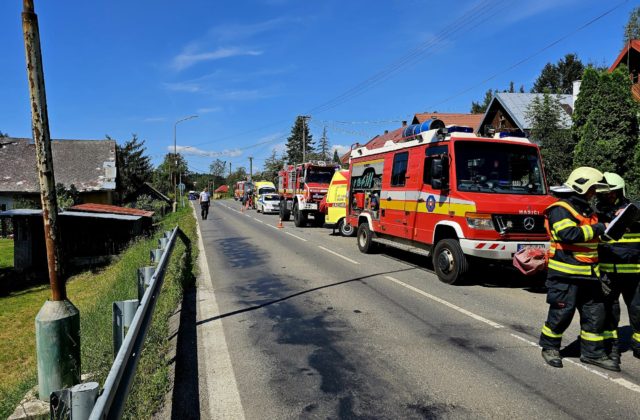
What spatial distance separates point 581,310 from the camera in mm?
4480

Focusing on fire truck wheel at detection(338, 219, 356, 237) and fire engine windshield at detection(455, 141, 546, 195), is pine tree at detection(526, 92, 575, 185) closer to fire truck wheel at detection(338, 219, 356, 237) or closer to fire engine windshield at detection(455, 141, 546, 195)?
fire truck wheel at detection(338, 219, 356, 237)

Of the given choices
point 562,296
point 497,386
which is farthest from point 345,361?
point 562,296

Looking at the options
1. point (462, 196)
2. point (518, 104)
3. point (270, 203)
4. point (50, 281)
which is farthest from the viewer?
point (270, 203)

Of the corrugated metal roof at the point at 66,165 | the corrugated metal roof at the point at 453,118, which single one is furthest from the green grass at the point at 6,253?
the corrugated metal roof at the point at 453,118

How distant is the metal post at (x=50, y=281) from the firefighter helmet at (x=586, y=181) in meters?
4.45

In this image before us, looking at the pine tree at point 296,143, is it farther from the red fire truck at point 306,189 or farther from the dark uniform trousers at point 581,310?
the dark uniform trousers at point 581,310

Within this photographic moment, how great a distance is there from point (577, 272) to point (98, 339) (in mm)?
4908

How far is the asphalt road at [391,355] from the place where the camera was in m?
3.70

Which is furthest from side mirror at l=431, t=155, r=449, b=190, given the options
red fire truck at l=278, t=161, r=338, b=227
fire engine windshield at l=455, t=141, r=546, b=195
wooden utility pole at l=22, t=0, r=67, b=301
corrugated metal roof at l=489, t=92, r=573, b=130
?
corrugated metal roof at l=489, t=92, r=573, b=130

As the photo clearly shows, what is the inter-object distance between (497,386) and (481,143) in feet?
17.7

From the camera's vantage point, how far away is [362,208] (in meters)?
12.7

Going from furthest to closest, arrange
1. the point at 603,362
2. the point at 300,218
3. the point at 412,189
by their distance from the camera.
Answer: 1. the point at 300,218
2. the point at 412,189
3. the point at 603,362

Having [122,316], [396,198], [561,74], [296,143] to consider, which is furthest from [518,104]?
[296,143]

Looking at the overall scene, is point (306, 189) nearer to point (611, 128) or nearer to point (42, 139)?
point (611, 128)
